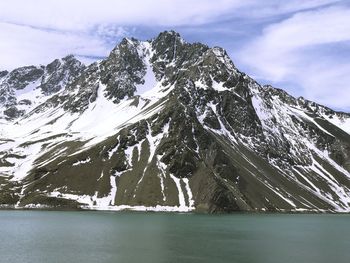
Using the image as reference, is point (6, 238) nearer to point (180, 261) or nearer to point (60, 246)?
point (60, 246)

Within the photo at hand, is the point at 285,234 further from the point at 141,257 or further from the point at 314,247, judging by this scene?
the point at 141,257

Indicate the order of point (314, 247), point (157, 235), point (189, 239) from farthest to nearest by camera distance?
point (157, 235) → point (189, 239) → point (314, 247)

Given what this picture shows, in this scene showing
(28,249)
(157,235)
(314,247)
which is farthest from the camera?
(157,235)

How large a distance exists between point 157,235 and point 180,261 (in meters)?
41.9

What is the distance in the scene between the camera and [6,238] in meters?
112

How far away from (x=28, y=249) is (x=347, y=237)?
82.2 metres

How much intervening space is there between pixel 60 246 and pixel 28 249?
7.05 metres

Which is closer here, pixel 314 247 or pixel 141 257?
pixel 141 257

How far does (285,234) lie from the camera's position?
136 metres

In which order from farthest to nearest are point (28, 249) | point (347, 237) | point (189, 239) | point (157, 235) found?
point (347, 237) → point (157, 235) → point (189, 239) → point (28, 249)

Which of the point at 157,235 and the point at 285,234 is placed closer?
the point at 157,235

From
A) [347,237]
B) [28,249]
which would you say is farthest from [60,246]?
[347,237]

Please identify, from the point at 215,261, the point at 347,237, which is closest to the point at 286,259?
the point at 215,261

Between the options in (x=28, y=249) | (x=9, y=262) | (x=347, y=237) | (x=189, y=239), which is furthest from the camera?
(x=347, y=237)
